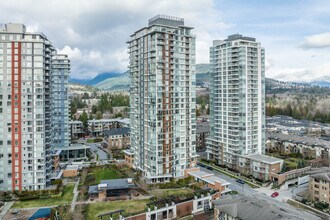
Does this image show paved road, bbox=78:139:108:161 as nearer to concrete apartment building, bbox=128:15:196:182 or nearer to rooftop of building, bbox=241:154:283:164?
concrete apartment building, bbox=128:15:196:182

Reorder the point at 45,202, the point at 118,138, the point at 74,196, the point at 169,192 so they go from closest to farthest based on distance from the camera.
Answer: the point at 45,202 → the point at 74,196 → the point at 169,192 → the point at 118,138

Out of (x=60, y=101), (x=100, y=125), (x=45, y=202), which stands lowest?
(x=45, y=202)

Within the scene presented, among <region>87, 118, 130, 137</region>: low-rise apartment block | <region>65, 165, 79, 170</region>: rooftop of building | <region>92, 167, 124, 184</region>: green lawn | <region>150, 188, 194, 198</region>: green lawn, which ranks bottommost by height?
<region>150, 188, 194, 198</region>: green lawn

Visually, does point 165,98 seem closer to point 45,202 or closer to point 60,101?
point 45,202

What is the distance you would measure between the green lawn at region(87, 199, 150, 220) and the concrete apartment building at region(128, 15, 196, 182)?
894cm

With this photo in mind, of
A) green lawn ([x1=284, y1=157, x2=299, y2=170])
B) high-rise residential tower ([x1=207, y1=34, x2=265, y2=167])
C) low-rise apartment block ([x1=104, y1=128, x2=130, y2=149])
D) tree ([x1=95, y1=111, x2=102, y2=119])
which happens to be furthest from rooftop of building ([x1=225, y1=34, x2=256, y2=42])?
tree ([x1=95, y1=111, x2=102, y2=119])

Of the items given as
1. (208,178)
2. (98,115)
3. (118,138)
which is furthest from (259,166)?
(98,115)

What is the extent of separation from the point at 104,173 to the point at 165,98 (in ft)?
64.5

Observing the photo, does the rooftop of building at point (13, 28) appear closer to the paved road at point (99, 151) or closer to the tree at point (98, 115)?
the paved road at point (99, 151)

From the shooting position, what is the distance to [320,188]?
41.4 m

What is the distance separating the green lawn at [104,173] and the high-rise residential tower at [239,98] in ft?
75.2

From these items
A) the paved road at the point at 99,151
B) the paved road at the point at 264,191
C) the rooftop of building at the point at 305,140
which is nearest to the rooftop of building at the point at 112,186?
the paved road at the point at 264,191

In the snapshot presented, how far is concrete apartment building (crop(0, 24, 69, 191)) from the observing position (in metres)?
44.8

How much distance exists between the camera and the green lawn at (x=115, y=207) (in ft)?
121
